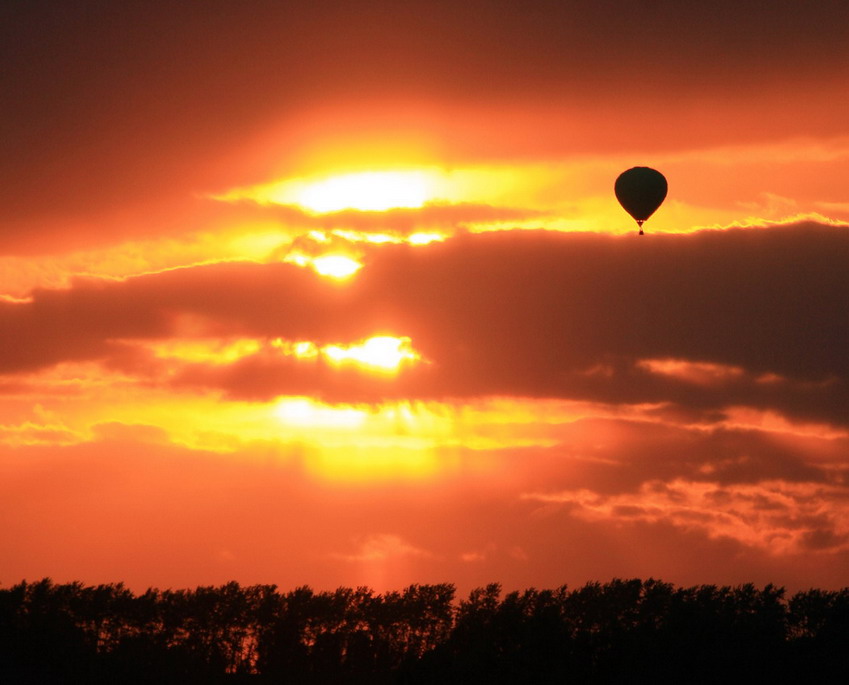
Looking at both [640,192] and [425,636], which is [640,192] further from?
[425,636]

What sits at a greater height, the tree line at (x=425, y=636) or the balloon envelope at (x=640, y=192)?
the balloon envelope at (x=640, y=192)

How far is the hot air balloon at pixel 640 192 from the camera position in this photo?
536 feet

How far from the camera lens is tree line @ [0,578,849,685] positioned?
141 m

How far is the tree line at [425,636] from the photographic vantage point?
5551 inches

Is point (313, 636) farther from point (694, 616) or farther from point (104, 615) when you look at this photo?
point (694, 616)

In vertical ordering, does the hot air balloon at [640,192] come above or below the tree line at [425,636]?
above

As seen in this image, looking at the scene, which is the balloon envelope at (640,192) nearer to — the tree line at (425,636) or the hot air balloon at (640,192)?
the hot air balloon at (640,192)

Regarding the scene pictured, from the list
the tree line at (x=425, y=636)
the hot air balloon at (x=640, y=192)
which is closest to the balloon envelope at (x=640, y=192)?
the hot air balloon at (x=640, y=192)

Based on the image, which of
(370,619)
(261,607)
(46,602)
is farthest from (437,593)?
(46,602)

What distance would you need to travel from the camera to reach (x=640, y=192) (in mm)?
163500

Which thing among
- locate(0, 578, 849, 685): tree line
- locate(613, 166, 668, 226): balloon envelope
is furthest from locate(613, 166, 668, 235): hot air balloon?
locate(0, 578, 849, 685): tree line

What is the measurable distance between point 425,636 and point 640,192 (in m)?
50.2

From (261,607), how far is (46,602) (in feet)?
77.2

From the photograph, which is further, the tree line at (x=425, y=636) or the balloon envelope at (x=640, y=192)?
the balloon envelope at (x=640, y=192)
